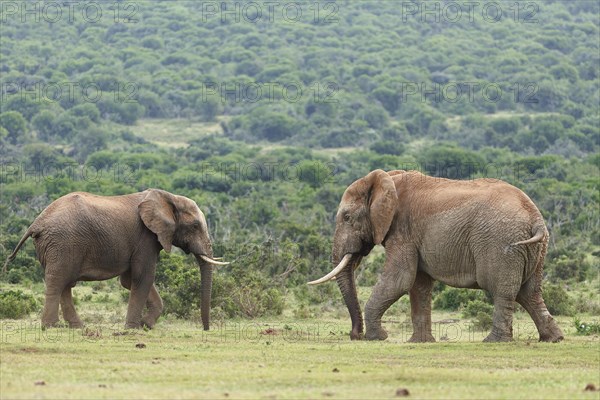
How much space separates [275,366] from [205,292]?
502 cm

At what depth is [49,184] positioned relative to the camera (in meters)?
42.4

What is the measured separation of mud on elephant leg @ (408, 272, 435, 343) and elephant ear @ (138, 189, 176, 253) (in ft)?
11.0

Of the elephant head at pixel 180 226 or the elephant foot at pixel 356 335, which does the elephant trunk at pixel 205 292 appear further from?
the elephant foot at pixel 356 335

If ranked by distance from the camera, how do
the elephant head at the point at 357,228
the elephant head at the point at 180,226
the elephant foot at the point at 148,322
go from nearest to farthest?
the elephant head at the point at 357,228
the elephant head at the point at 180,226
the elephant foot at the point at 148,322

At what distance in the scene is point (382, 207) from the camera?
51.5ft

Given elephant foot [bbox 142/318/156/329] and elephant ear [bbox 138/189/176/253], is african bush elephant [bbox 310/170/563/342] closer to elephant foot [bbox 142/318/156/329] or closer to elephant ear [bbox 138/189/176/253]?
elephant ear [bbox 138/189/176/253]

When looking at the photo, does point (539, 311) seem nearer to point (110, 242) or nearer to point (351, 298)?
point (351, 298)

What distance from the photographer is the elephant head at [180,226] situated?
17344 mm

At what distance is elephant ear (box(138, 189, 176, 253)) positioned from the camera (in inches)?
682

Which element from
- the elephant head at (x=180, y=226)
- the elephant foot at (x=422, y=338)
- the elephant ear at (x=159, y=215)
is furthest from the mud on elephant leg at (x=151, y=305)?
the elephant foot at (x=422, y=338)

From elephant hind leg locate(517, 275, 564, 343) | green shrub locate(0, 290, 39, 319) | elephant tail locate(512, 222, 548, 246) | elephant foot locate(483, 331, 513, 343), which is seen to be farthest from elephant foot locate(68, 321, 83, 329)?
elephant tail locate(512, 222, 548, 246)

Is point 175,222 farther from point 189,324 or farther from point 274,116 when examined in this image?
point 274,116

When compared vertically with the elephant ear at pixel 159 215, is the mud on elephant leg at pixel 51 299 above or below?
below

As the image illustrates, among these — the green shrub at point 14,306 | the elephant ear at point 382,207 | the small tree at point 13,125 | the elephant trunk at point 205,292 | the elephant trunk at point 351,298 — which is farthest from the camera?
the small tree at point 13,125
